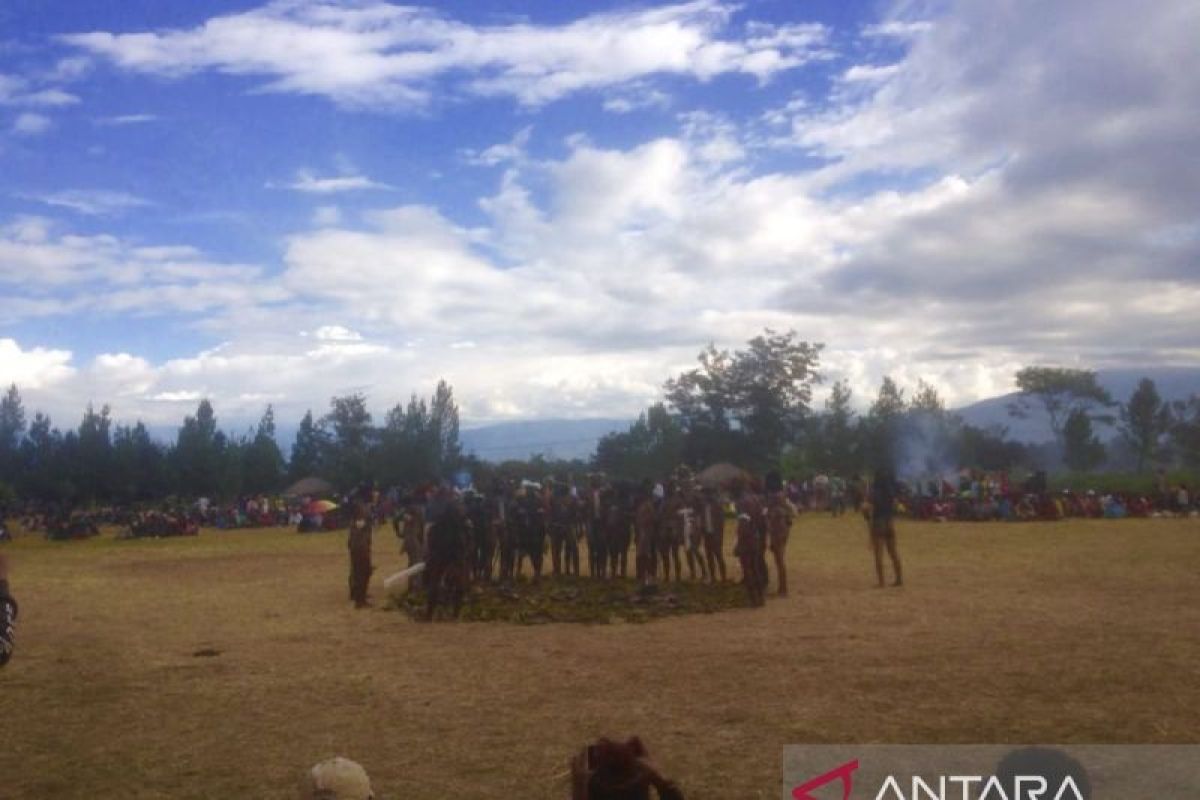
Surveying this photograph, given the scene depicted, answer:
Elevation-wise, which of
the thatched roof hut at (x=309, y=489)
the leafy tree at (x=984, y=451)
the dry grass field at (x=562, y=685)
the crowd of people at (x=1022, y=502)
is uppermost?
the leafy tree at (x=984, y=451)

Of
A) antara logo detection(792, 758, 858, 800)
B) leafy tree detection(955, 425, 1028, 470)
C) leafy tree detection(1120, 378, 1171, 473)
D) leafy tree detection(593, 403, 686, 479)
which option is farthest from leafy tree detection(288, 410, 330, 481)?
antara logo detection(792, 758, 858, 800)

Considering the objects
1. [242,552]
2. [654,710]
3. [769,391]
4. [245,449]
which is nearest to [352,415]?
[245,449]

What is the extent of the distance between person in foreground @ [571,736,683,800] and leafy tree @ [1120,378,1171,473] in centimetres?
6851

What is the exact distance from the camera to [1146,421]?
64.8 meters

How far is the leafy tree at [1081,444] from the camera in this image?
6291 centimetres

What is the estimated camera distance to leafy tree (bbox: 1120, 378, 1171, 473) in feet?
212

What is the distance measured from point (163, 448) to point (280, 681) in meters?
73.1

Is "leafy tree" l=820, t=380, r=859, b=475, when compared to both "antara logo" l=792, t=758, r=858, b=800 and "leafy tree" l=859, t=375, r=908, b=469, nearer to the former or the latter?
"leafy tree" l=859, t=375, r=908, b=469

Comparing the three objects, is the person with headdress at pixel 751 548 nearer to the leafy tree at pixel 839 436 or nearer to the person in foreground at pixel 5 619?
the person in foreground at pixel 5 619

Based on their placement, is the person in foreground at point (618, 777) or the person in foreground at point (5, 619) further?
the person in foreground at point (5, 619)

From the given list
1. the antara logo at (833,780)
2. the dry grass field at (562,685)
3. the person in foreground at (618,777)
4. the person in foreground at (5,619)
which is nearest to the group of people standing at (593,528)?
the dry grass field at (562,685)

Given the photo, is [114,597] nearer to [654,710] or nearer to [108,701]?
[108,701]

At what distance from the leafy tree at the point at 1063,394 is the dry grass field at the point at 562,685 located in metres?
52.1

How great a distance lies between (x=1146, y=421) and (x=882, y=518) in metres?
57.4
